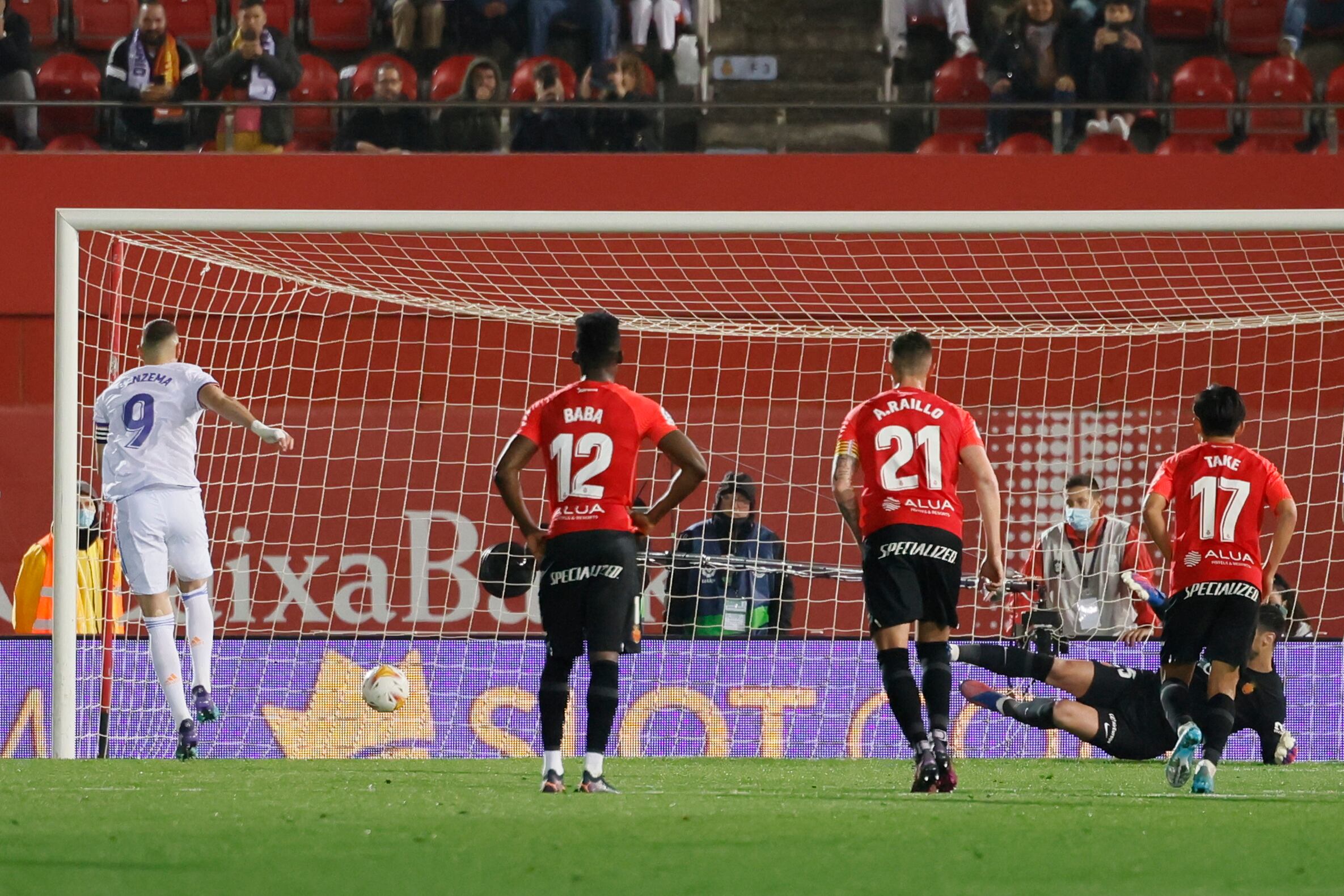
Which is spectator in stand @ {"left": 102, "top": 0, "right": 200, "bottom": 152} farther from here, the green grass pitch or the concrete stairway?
the green grass pitch

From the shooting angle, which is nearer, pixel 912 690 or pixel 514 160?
pixel 912 690

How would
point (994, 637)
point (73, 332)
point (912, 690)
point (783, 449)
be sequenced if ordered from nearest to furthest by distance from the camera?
point (912, 690), point (73, 332), point (994, 637), point (783, 449)

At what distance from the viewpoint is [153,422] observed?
7645 mm

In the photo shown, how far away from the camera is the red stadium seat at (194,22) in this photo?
14.0m

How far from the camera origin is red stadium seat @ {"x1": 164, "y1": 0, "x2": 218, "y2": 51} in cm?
1402

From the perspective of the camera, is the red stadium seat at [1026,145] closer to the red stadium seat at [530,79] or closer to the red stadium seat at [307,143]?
the red stadium seat at [530,79]

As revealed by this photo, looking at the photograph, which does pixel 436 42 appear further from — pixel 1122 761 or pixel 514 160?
pixel 1122 761

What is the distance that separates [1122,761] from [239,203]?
703 centimetres

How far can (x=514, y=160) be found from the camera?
12812 mm

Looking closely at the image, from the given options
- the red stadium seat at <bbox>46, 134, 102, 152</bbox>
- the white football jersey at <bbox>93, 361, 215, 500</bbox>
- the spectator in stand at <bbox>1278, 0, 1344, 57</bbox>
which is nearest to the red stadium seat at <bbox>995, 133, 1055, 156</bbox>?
the spectator in stand at <bbox>1278, 0, 1344, 57</bbox>

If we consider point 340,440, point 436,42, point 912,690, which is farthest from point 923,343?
point 436,42

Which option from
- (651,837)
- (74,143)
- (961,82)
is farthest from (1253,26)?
(651,837)

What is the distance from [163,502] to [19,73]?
274 inches

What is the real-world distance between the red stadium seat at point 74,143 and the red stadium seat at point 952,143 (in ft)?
18.6
